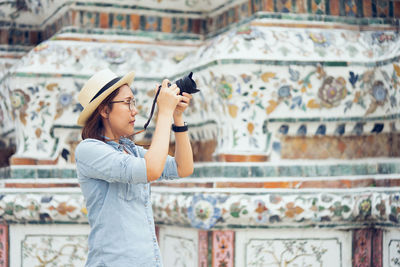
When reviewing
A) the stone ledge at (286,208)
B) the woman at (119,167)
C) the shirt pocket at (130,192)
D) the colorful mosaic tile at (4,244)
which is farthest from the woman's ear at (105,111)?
the colorful mosaic tile at (4,244)

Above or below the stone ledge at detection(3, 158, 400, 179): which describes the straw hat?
above

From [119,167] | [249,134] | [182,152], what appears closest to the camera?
[119,167]

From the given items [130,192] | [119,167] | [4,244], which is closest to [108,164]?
[119,167]

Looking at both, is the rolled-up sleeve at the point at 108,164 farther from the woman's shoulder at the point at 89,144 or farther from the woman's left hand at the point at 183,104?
the woman's left hand at the point at 183,104

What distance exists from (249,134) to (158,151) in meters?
1.10

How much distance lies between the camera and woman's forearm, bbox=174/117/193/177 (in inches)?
87.0

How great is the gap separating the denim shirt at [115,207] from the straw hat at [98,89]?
0.11 meters

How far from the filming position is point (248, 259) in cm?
299

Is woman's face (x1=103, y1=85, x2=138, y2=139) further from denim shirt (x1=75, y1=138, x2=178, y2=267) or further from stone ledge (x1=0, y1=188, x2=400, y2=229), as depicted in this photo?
stone ledge (x1=0, y1=188, x2=400, y2=229)

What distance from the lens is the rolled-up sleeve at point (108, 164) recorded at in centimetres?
199

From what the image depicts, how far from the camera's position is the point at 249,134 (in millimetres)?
3057

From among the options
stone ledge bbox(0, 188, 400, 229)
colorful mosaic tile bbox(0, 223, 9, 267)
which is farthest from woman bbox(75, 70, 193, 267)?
colorful mosaic tile bbox(0, 223, 9, 267)

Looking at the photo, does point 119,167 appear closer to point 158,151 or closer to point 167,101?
point 158,151

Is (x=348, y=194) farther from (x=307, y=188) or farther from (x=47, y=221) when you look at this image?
(x=47, y=221)
